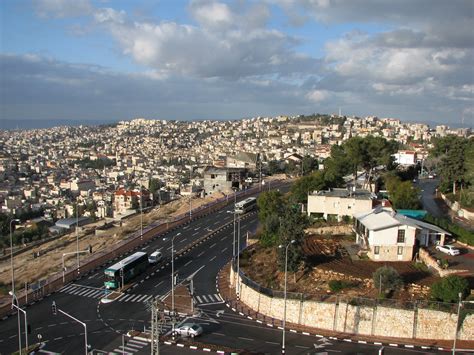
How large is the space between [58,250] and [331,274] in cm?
3165

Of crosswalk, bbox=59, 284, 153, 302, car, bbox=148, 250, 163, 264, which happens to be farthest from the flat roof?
crosswalk, bbox=59, 284, 153, 302

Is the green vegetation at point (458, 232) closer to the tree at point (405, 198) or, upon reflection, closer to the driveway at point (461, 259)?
the driveway at point (461, 259)

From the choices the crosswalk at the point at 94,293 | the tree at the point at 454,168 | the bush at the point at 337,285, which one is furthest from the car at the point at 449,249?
the crosswalk at the point at 94,293

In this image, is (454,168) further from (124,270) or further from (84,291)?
(84,291)

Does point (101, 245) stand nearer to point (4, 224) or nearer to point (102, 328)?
point (102, 328)

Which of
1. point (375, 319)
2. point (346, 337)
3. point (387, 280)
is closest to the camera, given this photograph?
point (346, 337)

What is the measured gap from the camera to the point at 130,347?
2184cm

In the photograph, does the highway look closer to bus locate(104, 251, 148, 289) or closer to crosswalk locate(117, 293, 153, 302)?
crosswalk locate(117, 293, 153, 302)

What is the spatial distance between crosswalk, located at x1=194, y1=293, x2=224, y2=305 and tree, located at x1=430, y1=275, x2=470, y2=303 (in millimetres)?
12592

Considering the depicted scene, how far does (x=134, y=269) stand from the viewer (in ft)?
Answer: 105

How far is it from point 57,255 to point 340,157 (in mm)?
34066

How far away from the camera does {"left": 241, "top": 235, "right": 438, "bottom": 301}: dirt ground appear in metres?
24.9

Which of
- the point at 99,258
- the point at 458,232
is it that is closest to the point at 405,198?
the point at 458,232

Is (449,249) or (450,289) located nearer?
(450,289)
